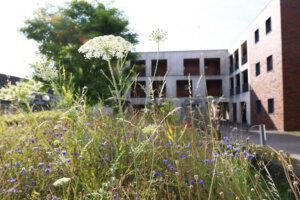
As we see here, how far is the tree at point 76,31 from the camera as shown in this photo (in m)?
16.8

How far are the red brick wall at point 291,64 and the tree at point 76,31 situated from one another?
10.5 metres

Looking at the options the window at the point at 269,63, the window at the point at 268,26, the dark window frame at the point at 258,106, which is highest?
the window at the point at 268,26

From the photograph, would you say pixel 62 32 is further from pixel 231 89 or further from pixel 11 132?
pixel 231 89

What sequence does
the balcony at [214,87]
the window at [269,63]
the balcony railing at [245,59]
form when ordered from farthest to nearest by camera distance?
the balcony at [214,87]
the balcony railing at [245,59]
the window at [269,63]

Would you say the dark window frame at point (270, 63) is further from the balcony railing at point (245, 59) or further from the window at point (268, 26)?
the balcony railing at point (245, 59)

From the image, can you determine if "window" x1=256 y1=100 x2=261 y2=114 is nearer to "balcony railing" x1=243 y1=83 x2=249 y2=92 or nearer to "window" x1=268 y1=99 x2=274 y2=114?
"window" x1=268 y1=99 x2=274 y2=114

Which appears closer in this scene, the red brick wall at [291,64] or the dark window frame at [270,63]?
the red brick wall at [291,64]

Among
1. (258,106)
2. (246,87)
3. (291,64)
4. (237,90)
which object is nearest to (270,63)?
(291,64)

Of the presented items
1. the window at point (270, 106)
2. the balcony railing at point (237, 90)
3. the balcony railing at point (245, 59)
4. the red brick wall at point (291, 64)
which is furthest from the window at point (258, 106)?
the balcony railing at point (237, 90)

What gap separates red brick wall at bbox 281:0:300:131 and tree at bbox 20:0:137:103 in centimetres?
1055

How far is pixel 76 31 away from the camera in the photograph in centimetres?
1844

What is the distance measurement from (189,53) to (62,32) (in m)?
16.5

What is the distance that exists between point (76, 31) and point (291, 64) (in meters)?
15.0

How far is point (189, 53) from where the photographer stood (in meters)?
30.8
